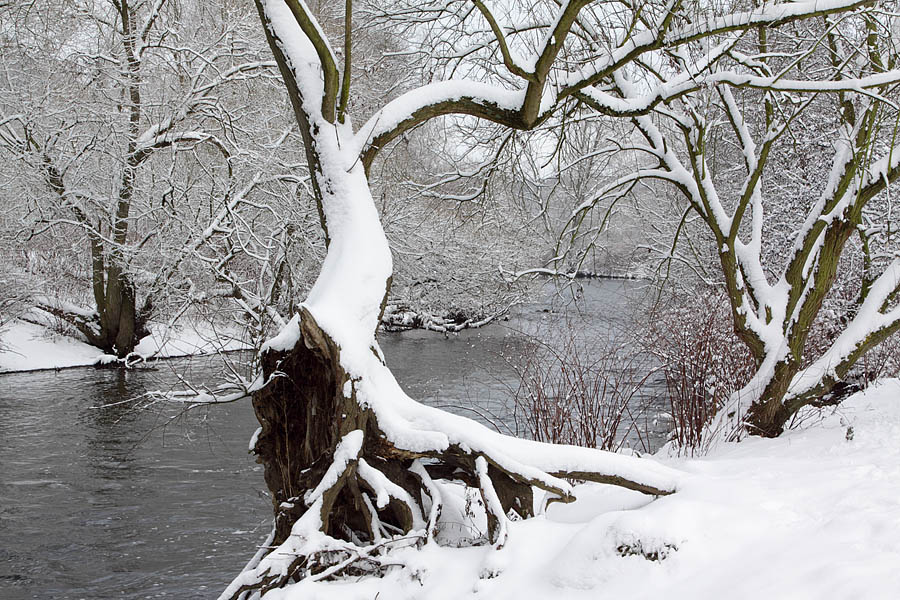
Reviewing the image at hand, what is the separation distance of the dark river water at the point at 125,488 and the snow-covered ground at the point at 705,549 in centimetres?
284

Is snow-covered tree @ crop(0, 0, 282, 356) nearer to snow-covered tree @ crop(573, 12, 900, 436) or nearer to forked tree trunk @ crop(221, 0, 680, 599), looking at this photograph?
snow-covered tree @ crop(573, 12, 900, 436)

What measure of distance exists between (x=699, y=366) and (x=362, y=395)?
450 centimetres

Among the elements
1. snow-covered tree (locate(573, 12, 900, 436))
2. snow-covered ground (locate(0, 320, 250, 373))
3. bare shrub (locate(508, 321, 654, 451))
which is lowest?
snow-covered ground (locate(0, 320, 250, 373))

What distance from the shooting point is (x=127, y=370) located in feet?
51.4

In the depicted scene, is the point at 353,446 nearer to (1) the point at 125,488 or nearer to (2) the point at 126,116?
(1) the point at 125,488

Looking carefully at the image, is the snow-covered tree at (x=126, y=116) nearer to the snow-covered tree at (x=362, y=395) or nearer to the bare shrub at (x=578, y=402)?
the bare shrub at (x=578, y=402)

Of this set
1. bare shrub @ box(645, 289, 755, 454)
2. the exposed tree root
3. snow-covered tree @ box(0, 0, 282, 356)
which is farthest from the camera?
snow-covered tree @ box(0, 0, 282, 356)

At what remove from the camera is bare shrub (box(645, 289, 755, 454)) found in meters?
7.26

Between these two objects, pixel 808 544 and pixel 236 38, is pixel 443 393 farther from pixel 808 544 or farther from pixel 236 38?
pixel 808 544

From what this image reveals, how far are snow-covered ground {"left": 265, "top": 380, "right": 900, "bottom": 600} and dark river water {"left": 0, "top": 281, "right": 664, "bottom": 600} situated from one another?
284 centimetres

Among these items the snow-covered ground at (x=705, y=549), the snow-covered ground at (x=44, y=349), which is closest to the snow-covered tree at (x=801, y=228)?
the snow-covered ground at (x=705, y=549)

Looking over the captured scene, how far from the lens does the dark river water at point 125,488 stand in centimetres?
661

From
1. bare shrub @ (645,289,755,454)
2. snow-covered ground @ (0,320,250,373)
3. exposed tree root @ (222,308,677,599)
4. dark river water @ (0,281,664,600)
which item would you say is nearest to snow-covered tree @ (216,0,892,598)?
exposed tree root @ (222,308,677,599)

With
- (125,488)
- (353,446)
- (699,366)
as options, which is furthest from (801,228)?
(125,488)
